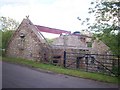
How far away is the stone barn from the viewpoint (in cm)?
2303

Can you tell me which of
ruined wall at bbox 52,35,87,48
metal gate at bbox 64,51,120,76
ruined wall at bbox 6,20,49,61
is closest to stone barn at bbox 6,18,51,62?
ruined wall at bbox 6,20,49,61

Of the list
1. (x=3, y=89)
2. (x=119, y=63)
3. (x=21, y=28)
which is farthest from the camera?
(x=21, y=28)

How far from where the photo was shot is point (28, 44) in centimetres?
2536

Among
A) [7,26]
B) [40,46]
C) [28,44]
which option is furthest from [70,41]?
[7,26]

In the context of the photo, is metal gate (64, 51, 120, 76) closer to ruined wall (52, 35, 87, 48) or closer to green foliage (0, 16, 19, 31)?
ruined wall (52, 35, 87, 48)

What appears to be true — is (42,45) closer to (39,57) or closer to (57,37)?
(39,57)

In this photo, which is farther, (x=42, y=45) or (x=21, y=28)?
(x=21, y=28)

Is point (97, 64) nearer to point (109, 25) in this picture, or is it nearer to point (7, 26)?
point (109, 25)

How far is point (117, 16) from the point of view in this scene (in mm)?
13648

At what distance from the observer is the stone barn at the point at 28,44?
75.6 feet

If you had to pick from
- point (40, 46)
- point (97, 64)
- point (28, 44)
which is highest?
point (28, 44)

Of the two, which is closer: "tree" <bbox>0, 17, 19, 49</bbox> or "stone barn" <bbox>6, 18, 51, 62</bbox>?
"stone barn" <bbox>6, 18, 51, 62</bbox>

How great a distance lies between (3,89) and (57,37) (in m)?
18.8

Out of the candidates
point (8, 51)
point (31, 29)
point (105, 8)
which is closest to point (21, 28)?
point (31, 29)
